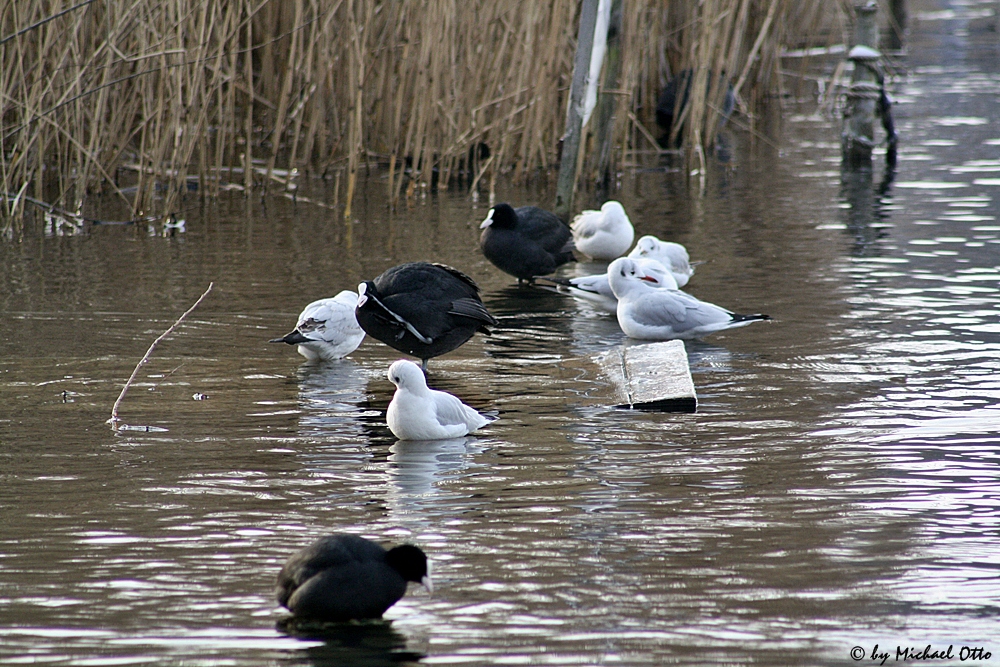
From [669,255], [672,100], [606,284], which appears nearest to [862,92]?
[672,100]

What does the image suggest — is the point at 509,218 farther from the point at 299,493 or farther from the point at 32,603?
the point at 32,603

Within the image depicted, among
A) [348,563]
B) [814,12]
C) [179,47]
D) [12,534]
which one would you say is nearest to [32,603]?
[12,534]

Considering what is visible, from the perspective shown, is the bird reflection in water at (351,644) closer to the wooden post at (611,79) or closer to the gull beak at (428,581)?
the gull beak at (428,581)

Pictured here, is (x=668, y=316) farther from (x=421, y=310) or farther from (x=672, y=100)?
(x=672, y=100)

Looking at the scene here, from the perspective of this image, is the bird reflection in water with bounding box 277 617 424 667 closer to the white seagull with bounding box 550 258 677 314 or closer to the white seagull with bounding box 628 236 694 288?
the white seagull with bounding box 550 258 677 314

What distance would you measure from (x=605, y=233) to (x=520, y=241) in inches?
42.0

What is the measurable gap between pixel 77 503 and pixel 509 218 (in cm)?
500

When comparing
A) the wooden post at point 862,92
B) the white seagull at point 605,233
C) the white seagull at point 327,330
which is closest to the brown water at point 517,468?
the white seagull at point 327,330

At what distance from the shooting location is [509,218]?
948 centimetres

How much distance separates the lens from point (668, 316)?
7.89 m

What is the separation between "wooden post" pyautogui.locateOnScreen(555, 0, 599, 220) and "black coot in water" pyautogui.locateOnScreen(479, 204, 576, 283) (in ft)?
5.35

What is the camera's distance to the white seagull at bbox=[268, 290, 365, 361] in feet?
23.7

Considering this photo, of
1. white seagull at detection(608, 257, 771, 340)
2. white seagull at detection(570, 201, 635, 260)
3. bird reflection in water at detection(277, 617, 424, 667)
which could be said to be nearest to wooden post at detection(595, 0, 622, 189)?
white seagull at detection(570, 201, 635, 260)

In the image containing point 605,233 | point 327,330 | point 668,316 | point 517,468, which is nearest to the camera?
point 517,468
